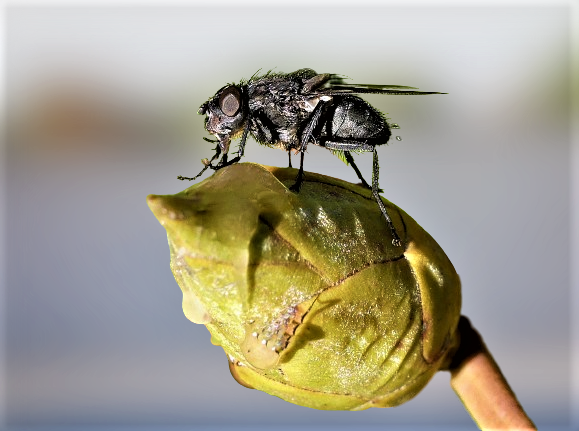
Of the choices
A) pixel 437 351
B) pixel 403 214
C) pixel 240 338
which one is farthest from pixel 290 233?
pixel 437 351

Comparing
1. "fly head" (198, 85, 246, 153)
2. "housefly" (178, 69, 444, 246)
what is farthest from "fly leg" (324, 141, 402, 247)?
"fly head" (198, 85, 246, 153)

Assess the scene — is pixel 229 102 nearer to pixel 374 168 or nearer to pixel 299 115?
pixel 299 115

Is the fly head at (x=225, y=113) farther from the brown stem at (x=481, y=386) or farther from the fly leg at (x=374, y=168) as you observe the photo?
the brown stem at (x=481, y=386)

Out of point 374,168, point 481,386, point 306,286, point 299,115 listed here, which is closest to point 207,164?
point 299,115

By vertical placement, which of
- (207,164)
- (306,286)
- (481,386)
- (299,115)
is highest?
(299,115)

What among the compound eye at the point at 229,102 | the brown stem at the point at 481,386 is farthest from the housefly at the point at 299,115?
the brown stem at the point at 481,386

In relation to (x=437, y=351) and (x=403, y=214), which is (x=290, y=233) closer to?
(x=403, y=214)
